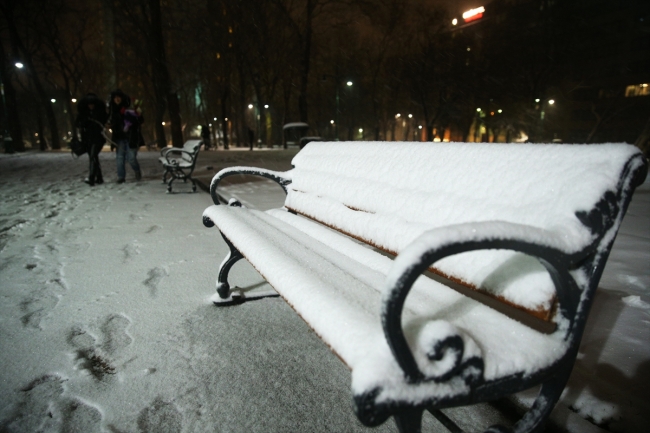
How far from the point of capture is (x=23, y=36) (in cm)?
2327

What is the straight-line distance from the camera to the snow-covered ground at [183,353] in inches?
58.9

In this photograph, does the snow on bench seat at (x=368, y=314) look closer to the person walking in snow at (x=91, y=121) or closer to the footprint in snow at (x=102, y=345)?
the footprint in snow at (x=102, y=345)

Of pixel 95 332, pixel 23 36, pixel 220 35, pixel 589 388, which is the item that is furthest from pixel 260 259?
pixel 23 36

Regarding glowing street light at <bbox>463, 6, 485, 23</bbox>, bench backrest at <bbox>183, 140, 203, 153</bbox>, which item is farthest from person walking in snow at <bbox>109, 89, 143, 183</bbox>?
glowing street light at <bbox>463, 6, 485, 23</bbox>

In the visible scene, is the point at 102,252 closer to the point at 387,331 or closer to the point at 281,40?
the point at 387,331

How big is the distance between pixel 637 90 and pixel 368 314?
5433 centimetres

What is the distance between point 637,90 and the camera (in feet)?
136

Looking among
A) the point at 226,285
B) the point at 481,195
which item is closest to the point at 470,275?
the point at 481,195

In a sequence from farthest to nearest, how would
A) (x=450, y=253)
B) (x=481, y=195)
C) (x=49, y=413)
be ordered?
1. (x=49, y=413)
2. (x=481, y=195)
3. (x=450, y=253)

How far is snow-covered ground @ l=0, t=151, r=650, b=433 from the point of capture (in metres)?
1.50

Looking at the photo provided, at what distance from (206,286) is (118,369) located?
3.39ft

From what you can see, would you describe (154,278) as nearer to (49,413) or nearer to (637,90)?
(49,413)

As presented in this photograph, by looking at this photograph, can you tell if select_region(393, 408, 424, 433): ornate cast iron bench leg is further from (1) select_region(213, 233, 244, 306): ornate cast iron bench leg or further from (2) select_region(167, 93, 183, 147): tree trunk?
(2) select_region(167, 93, 183, 147): tree trunk

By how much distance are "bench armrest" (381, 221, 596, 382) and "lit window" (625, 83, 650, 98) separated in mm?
51269
